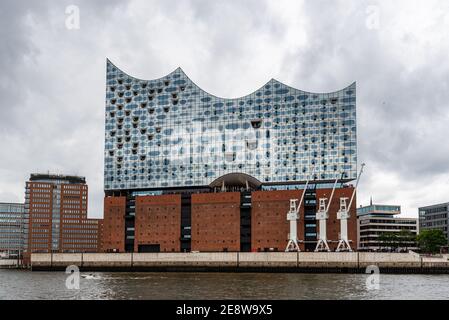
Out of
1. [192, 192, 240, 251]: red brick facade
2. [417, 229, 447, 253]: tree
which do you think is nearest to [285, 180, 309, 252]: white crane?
[192, 192, 240, 251]: red brick facade

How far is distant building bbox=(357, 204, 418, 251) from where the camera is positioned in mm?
161625

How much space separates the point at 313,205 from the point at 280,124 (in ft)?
53.1

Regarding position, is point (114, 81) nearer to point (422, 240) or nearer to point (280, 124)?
point (280, 124)

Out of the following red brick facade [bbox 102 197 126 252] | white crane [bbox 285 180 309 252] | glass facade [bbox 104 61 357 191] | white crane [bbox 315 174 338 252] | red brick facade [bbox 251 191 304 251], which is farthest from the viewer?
red brick facade [bbox 102 197 126 252]

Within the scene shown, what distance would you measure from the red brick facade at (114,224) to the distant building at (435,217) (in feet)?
297

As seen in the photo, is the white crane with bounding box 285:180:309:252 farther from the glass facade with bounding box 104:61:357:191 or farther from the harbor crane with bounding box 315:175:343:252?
the glass facade with bounding box 104:61:357:191

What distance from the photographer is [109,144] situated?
124 m

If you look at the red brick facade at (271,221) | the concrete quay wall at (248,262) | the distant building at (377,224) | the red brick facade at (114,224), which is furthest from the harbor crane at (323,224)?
the distant building at (377,224)

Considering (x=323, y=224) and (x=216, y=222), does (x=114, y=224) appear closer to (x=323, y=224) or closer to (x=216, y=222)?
(x=216, y=222)

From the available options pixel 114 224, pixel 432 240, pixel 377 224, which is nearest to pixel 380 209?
pixel 377 224

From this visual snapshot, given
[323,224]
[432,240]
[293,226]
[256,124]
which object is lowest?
[432,240]

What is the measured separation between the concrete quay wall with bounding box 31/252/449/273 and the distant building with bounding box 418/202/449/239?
2935 inches

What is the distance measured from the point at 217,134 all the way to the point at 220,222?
16.7 metres

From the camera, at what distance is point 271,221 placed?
109 meters
